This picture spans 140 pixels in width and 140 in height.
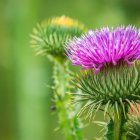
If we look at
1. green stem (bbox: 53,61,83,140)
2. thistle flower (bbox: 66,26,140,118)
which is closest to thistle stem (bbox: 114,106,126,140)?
thistle flower (bbox: 66,26,140,118)

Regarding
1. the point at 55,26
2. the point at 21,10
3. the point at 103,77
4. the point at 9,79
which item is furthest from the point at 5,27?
the point at 103,77

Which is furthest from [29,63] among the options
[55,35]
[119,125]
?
[119,125]

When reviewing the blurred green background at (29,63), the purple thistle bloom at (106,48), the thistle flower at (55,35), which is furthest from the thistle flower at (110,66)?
the blurred green background at (29,63)

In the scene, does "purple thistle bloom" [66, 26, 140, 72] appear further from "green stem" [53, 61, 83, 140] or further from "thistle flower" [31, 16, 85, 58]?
"thistle flower" [31, 16, 85, 58]

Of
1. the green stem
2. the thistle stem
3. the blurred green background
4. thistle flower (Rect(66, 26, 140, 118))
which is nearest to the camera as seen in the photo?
the thistle stem

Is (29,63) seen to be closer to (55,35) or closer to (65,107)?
(55,35)

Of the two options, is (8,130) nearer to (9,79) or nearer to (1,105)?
(1,105)
